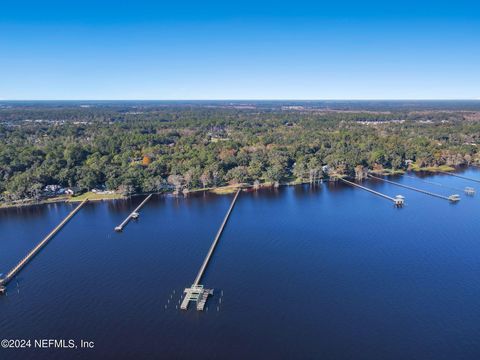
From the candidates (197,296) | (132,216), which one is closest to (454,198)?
(197,296)

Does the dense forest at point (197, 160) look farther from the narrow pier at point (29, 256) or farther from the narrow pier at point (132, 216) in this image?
the narrow pier at point (29, 256)

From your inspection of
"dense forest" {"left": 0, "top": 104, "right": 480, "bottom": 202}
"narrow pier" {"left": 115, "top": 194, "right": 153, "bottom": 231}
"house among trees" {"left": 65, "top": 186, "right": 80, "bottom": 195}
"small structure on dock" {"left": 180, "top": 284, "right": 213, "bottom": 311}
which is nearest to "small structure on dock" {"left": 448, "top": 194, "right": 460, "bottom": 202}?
"dense forest" {"left": 0, "top": 104, "right": 480, "bottom": 202}

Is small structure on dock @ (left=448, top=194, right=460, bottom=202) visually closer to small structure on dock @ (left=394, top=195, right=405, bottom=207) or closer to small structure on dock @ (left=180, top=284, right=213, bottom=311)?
small structure on dock @ (left=394, top=195, right=405, bottom=207)

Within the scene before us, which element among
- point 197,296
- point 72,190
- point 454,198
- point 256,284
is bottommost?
point 256,284

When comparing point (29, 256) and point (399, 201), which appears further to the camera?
point (399, 201)

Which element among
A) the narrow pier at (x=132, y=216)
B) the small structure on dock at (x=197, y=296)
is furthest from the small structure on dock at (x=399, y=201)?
the narrow pier at (x=132, y=216)

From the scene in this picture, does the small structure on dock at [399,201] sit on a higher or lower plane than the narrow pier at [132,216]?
higher

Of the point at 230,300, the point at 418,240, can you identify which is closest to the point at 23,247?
the point at 230,300

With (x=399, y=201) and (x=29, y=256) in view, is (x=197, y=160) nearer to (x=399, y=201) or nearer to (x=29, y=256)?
(x=399, y=201)

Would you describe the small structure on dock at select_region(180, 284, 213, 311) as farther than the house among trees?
No
